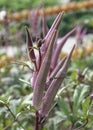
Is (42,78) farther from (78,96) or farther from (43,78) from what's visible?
(78,96)

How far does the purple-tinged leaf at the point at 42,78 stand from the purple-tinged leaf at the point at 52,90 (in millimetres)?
17

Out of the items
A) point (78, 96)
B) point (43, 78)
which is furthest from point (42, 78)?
point (78, 96)

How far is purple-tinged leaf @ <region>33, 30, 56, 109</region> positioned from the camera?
1090mm

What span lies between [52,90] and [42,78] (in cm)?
5

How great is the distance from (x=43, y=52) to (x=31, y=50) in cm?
3

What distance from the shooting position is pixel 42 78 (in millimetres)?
1113

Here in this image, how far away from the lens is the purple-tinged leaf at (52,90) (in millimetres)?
1144

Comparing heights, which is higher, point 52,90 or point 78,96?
point 52,90

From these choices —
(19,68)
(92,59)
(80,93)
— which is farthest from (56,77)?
(92,59)

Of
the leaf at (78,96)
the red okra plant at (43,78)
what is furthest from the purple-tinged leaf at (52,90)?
the leaf at (78,96)

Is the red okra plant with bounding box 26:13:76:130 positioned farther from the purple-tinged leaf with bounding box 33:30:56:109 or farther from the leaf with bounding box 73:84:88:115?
the leaf with bounding box 73:84:88:115

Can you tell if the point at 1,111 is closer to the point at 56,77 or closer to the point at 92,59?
the point at 56,77

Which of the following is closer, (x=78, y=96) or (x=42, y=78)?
(x=42, y=78)

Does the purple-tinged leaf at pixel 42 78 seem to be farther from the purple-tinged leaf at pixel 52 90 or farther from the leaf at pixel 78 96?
the leaf at pixel 78 96
